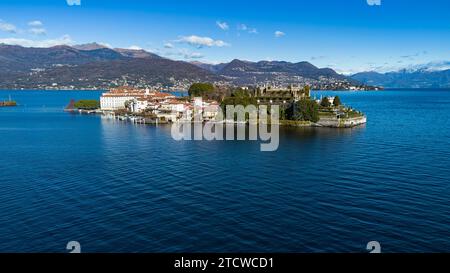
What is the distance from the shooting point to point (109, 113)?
269ft

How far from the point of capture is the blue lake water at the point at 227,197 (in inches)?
633

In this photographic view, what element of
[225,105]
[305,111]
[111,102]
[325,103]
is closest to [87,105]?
[111,102]

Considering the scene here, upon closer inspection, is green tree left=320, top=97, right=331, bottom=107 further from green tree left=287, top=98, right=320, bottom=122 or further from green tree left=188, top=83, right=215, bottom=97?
green tree left=188, top=83, right=215, bottom=97

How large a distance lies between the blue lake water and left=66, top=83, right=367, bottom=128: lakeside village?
720 inches

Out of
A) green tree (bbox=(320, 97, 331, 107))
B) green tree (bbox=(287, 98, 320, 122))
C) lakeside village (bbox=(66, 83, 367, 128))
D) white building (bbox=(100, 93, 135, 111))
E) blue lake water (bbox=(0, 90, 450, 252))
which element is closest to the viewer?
blue lake water (bbox=(0, 90, 450, 252))

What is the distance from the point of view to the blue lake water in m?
16.1

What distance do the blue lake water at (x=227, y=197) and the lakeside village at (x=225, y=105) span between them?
18.3 m

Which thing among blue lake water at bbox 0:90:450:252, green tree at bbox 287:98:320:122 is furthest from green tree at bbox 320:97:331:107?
blue lake water at bbox 0:90:450:252

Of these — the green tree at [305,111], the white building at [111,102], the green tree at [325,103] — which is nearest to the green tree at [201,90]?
the white building at [111,102]

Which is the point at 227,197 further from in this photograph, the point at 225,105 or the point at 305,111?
the point at 225,105

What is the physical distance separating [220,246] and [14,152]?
2979 centimetres

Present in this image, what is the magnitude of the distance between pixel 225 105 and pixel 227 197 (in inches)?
1691
